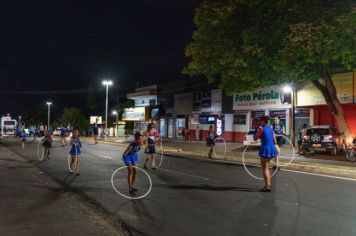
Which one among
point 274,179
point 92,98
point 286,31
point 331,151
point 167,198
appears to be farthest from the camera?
point 92,98

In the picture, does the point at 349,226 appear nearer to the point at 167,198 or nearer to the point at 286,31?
the point at 167,198

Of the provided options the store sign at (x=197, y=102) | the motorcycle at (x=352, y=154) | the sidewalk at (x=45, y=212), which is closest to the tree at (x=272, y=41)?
the motorcycle at (x=352, y=154)

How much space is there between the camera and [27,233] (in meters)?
7.54

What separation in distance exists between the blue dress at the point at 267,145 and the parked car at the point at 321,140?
14.4m

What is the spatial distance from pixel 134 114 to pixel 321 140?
42794 millimetres

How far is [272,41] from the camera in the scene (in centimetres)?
2311

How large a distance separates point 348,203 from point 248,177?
4.97 meters

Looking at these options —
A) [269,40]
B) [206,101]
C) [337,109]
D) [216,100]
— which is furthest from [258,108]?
[269,40]

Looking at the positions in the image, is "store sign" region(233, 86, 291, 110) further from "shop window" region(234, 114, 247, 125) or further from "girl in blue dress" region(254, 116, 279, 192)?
"girl in blue dress" region(254, 116, 279, 192)

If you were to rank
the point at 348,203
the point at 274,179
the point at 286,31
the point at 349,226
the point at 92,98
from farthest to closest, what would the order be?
the point at 92,98
the point at 286,31
the point at 274,179
the point at 348,203
the point at 349,226

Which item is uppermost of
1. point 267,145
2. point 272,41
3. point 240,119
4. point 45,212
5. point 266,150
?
point 272,41

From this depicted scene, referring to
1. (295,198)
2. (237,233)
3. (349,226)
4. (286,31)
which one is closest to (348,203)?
(295,198)

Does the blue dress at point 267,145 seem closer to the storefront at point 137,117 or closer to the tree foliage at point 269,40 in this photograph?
the tree foliage at point 269,40

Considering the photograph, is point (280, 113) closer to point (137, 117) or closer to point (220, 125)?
point (220, 125)
